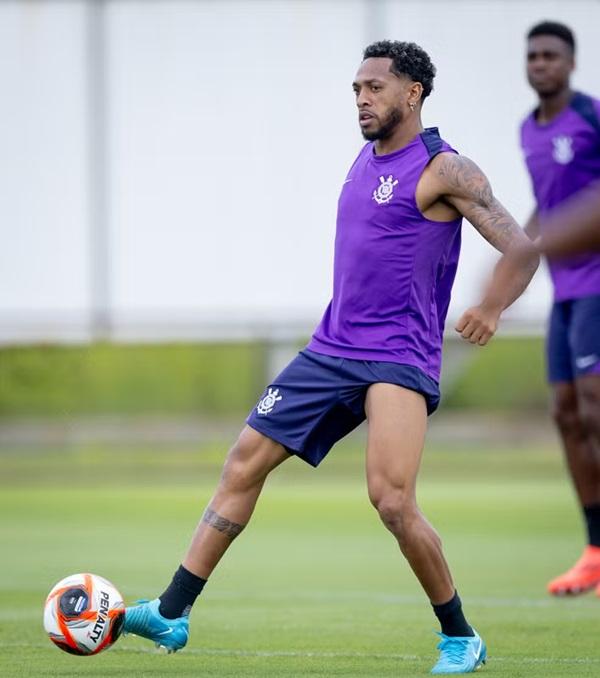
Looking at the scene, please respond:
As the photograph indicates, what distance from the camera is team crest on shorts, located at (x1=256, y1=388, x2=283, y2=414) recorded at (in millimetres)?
6918

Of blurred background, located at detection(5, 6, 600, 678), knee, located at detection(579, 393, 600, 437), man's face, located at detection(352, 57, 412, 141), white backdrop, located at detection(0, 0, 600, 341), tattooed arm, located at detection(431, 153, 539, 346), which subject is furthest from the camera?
white backdrop, located at detection(0, 0, 600, 341)

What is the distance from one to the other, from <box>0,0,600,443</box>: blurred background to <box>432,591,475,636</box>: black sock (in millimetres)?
20386

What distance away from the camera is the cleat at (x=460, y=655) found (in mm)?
6586

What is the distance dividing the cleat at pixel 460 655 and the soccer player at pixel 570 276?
2919 millimetres

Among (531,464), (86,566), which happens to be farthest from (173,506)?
(531,464)

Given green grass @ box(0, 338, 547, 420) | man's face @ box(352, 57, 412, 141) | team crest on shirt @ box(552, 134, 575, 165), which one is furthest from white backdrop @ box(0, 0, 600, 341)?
man's face @ box(352, 57, 412, 141)

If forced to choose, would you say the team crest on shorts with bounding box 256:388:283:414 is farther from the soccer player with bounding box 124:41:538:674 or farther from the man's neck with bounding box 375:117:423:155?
the man's neck with bounding box 375:117:423:155

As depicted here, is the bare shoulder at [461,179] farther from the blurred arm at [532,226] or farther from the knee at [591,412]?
the knee at [591,412]

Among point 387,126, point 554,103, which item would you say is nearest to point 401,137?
point 387,126

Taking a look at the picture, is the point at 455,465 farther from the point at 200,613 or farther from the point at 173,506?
the point at 200,613

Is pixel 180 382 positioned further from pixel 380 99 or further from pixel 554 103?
pixel 380 99

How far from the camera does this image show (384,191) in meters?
6.90

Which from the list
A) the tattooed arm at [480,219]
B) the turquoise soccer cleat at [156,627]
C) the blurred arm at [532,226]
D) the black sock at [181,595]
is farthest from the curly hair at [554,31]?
the turquoise soccer cleat at [156,627]

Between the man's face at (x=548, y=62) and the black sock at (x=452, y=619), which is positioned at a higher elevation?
the man's face at (x=548, y=62)
